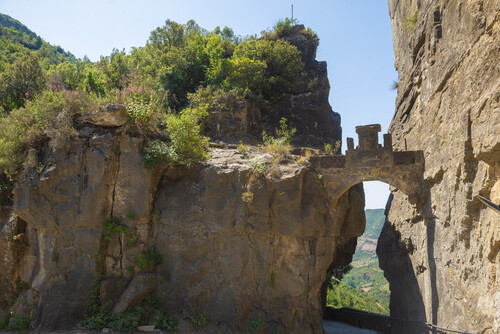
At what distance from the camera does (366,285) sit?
65.0m

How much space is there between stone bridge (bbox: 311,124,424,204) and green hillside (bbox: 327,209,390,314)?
17373 mm

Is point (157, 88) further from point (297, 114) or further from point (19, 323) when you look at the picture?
point (19, 323)

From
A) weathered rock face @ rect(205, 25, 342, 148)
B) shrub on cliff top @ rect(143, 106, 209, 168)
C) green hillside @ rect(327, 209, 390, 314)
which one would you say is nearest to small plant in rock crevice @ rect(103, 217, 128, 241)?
shrub on cliff top @ rect(143, 106, 209, 168)

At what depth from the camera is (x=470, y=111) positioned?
896 cm

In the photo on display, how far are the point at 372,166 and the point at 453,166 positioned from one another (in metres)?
3.05

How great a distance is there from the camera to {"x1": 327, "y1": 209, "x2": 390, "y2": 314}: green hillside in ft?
115

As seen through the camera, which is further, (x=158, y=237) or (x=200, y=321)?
(x=158, y=237)

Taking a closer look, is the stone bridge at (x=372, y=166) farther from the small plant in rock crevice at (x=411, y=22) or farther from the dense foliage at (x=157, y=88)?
the small plant in rock crevice at (x=411, y=22)

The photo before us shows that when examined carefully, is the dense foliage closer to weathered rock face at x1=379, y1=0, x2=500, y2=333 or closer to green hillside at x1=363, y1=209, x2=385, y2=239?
weathered rock face at x1=379, y1=0, x2=500, y2=333

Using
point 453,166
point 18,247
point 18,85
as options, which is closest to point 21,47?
point 18,85

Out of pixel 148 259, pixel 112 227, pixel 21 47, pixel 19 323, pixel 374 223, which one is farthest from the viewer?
pixel 374 223

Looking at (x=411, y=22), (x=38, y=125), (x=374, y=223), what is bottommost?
(x=374, y=223)

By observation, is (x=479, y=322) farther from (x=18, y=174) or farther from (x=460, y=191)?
(x=18, y=174)

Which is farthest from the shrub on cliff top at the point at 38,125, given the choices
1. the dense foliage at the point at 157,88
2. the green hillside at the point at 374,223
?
the green hillside at the point at 374,223
